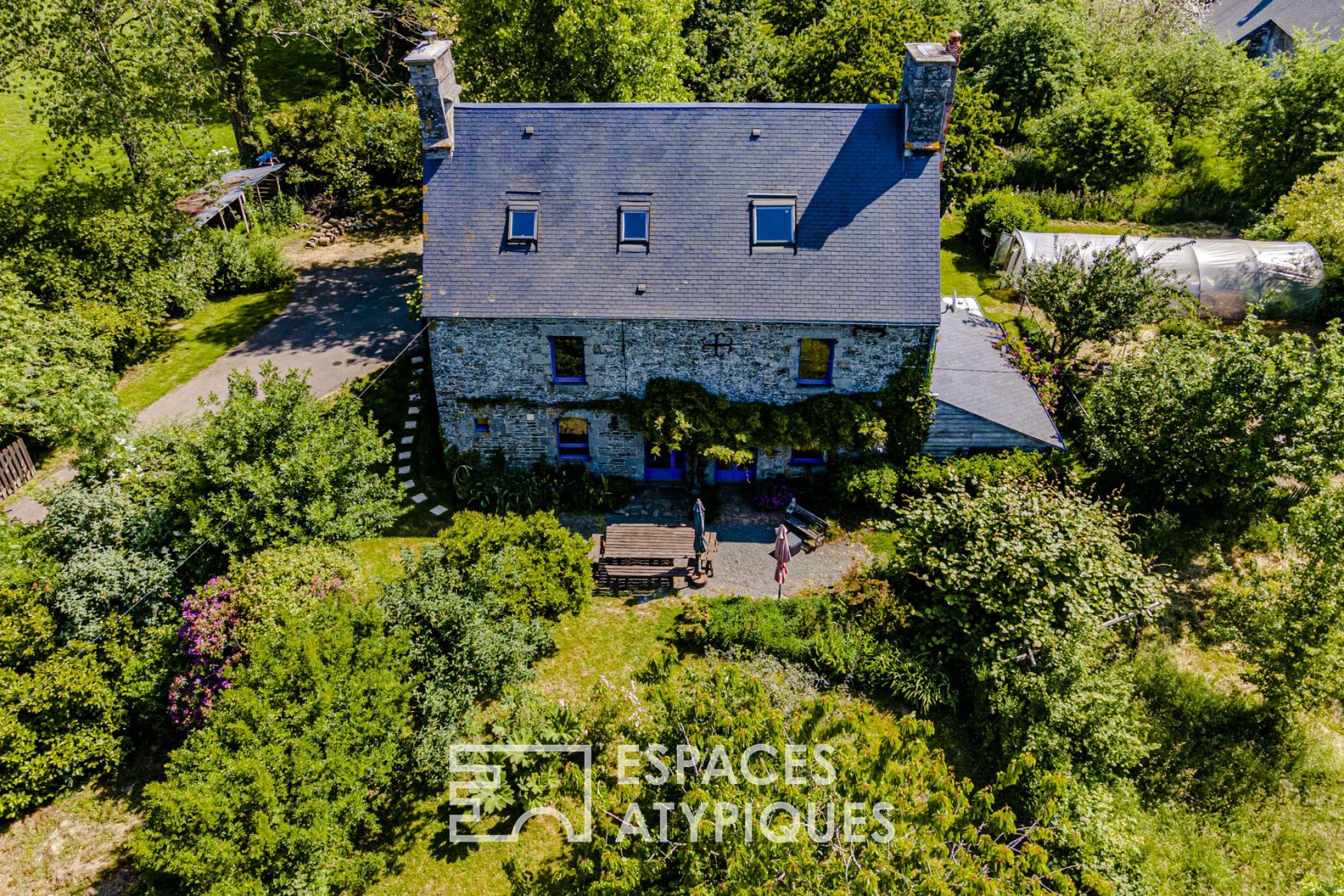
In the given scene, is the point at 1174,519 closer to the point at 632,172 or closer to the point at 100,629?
the point at 632,172

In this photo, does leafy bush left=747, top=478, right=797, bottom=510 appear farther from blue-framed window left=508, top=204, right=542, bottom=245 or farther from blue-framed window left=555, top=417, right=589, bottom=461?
blue-framed window left=508, top=204, right=542, bottom=245

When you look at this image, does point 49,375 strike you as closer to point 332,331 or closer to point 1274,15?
point 332,331

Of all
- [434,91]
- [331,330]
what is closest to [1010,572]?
[434,91]

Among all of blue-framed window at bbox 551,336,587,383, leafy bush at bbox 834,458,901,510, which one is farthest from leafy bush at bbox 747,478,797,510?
blue-framed window at bbox 551,336,587,383

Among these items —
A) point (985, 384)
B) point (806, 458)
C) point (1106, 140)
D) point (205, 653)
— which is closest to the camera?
point (205, 653)

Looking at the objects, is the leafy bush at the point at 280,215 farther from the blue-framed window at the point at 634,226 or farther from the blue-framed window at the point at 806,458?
the blue-framed window at the point at 806,458

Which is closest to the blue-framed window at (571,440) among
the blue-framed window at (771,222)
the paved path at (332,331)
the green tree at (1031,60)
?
the blue-framed window at (771,222)

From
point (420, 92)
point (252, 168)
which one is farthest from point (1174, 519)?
point (252, 168)
